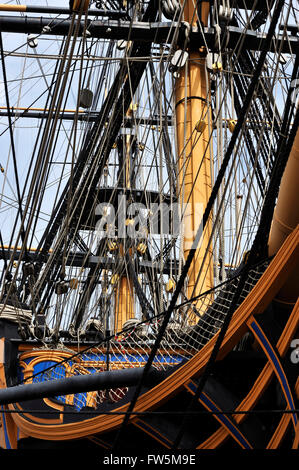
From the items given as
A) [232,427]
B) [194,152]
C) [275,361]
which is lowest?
[232,427]

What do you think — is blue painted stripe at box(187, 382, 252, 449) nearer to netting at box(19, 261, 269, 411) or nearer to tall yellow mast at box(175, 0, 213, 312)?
netting at box(19, 261, 269, 411)

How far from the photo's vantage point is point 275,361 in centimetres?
353

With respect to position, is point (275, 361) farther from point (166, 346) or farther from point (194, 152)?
point (194, 152)

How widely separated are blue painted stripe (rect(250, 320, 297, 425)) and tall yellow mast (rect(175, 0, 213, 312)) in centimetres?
263

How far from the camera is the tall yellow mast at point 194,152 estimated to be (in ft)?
21.4

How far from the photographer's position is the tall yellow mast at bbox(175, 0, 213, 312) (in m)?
6.54

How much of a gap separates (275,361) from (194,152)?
154 inches

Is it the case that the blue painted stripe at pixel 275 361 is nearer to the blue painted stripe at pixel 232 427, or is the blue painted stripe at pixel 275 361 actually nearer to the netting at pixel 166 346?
the netting at pixel 166 346

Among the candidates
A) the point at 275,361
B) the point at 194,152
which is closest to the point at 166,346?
the point at 275,361

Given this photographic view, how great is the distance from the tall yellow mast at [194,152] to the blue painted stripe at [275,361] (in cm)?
263

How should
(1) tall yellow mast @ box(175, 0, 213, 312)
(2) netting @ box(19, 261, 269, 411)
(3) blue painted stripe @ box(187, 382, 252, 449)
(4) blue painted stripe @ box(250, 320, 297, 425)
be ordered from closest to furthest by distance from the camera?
(4) blue painted stripe @ box(250, 320, 297, 425) → (3) blue painted stripe @ box(187, 382, 252, 449) → (2) netting @ box(19, 261, 269, 411) → (1) tall yellow mast @ box(175, 0, 213, 312)

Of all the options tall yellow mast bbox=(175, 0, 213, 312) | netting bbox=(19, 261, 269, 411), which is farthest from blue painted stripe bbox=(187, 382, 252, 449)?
tall yellow mast bbox=(175, 0, 213, 312)

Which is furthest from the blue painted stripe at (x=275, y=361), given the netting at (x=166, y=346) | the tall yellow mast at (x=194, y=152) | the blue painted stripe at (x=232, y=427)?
the tall yellow mast at (x=194, y=152)
